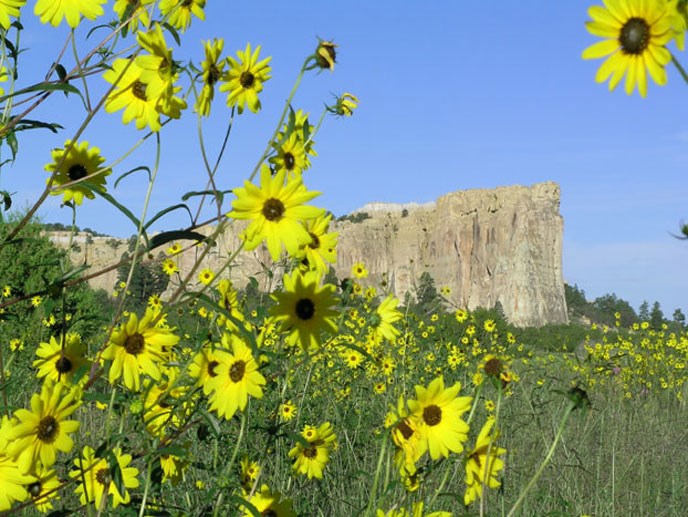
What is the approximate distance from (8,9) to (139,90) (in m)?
0.27

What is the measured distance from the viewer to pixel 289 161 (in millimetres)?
1513

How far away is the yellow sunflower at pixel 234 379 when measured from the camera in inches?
60.4

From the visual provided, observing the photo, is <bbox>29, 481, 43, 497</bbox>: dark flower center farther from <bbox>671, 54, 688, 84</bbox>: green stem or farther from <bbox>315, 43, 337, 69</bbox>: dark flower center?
<bbox>671, 54, 688, 84</bbox>: green stem

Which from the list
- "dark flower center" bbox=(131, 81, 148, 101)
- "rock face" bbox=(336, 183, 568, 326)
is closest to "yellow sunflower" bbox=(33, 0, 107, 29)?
"dark flower center" bbox=(131, 81, 148, 101)

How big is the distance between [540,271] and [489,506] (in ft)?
225

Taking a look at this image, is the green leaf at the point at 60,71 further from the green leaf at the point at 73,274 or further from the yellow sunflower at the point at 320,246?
the yellow sunflower at the point at 320,246

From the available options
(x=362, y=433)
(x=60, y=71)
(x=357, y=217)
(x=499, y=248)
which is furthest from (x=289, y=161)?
(x=357, y=217)

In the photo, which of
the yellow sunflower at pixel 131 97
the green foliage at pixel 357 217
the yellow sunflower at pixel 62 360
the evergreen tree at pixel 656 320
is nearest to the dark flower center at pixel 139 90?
the yellow sunflower at pixel 131 97

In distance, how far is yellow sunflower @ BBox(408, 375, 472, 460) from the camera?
5.41 feet

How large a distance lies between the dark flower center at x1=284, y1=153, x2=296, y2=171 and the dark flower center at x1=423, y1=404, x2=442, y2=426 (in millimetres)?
664

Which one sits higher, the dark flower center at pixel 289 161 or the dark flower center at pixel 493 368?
the dark flower center at pixel 289 161

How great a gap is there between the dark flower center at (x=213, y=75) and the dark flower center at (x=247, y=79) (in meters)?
0.07

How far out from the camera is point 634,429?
627cm

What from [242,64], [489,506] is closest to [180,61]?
[242,64]
